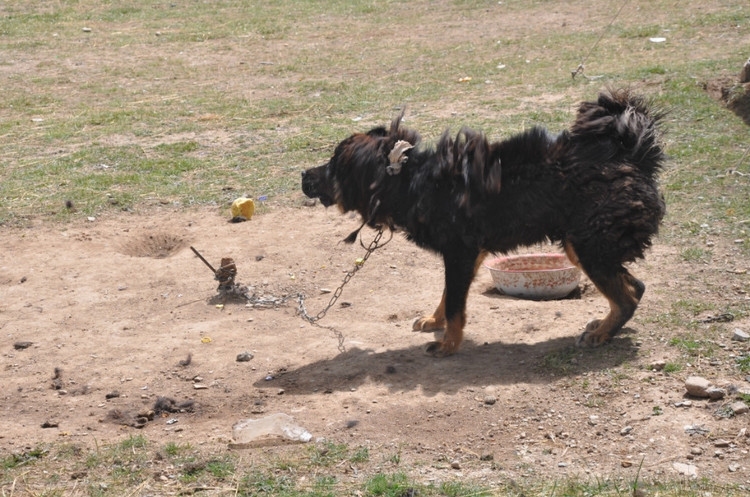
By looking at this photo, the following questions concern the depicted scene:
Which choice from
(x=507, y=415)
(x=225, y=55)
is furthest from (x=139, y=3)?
(x=507, y=415)

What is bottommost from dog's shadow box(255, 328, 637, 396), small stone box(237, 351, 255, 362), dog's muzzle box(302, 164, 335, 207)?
small stone box(237, 351, 255, 362)

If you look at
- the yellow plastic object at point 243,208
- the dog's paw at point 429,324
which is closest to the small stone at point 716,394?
the dog's paw at point 429,324

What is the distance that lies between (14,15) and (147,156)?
1038cm

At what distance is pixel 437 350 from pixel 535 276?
1.24 metres

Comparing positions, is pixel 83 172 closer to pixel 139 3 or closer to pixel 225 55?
pixel 225 55

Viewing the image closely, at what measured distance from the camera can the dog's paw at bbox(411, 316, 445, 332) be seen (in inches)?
271

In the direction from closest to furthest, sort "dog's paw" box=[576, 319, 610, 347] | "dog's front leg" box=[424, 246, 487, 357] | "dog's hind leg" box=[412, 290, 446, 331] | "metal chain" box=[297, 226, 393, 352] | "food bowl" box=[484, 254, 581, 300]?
"dog's paw" box=[576, 319, 610, 347] < "dog's front leg" box=[424, 246, 487, 357] < "dog's hind leg" box=[412, 290, 446, 331] < "metal chain" box=[297, 226, 393, 352] < "food bowl" box=[484, 254, 581, 300]

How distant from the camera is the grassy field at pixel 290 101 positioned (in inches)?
203

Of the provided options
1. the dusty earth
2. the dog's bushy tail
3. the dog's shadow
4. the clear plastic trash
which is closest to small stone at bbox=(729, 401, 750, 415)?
the dusty earth

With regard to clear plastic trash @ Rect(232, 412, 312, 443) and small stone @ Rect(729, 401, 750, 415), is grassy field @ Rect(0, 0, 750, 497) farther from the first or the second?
small stone @ Rect(729, 401, 750, 415)

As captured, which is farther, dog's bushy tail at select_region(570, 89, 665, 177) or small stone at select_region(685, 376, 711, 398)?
dog's bushy tail at select_region(570, 89, 665, 177)

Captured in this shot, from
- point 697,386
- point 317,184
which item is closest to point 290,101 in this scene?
point 317,184

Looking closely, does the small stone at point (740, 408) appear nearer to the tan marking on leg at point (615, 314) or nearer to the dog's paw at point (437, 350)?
the tan marking on leg at point (615, 314)

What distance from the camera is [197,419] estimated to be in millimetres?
5871
